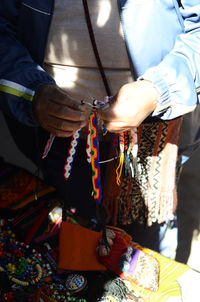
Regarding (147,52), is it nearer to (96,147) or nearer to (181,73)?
(181,73)

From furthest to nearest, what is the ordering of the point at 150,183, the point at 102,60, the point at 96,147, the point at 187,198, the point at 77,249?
the point at 187,198 → the point at 150,183 → the point at 77,249 → the point at 102,60 → the point at 96,147

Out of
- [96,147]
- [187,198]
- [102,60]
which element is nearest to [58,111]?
[96,147]

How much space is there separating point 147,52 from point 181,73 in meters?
0.15

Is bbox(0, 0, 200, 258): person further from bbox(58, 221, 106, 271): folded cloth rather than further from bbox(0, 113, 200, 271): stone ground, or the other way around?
bbox(0, 113, 200, 271): stone ground

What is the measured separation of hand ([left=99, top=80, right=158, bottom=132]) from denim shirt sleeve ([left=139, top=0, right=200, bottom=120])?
0.19 ft

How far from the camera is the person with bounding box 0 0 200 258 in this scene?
107 centimetres

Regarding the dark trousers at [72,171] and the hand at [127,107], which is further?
the dark trousers at [72,171]

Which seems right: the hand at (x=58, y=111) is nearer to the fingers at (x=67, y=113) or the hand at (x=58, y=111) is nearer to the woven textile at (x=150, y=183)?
the fingers at (x=67, y=113)

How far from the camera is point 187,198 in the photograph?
2.77 meters

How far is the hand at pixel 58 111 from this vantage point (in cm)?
105

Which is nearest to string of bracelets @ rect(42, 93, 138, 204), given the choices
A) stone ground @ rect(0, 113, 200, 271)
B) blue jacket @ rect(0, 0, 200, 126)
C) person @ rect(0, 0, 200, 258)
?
person @ rect(0, 0, 200, 258)

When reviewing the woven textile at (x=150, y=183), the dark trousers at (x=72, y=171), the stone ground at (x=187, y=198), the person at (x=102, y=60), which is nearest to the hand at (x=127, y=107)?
the person at (x=102, y=60)

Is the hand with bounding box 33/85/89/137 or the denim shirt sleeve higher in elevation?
the denim shirt sleeve

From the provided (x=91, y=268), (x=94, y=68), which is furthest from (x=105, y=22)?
(x=91, y=268)
